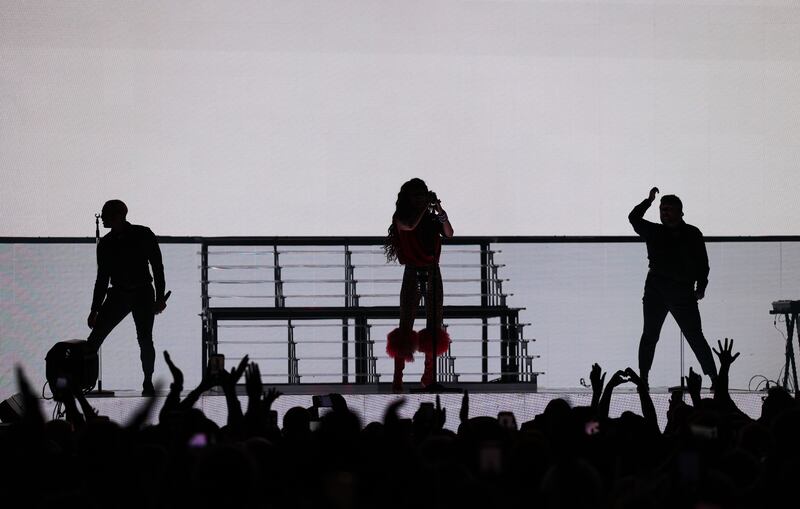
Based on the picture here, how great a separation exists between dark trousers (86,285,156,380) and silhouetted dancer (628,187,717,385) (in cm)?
253

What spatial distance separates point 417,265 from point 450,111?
7.72 ft

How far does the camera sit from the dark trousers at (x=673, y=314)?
5789 millimetres

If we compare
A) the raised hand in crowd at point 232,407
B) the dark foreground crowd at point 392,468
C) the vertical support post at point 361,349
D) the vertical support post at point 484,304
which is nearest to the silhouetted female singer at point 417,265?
the vertical support post at point 361,349

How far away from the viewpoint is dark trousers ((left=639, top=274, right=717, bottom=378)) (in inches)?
228

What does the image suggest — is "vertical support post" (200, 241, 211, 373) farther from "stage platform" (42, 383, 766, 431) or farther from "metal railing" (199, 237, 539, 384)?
"stage platform" (42, 383, 766, 431)

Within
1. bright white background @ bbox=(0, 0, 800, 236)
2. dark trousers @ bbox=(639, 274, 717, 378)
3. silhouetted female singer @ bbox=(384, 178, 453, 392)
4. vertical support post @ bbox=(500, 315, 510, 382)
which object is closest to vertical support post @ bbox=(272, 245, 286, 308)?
bright white background @ bbox=(0, 0, 800, 236)

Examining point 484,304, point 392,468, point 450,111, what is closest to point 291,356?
point 484,304

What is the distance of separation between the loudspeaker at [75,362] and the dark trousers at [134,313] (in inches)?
5.8

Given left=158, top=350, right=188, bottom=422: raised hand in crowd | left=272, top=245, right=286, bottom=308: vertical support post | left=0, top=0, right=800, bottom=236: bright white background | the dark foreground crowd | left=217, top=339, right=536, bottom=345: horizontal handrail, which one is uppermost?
left=0, top=0, right=800, bottom=236: bright white background

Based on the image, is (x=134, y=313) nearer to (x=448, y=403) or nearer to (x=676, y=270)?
(x=448, y=403)


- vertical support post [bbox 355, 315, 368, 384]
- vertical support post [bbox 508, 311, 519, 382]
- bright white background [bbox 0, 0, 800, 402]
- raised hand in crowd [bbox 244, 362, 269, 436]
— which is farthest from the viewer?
bright white background [bbox 0, 0, 800, 402]

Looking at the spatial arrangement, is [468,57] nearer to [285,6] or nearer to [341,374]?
[285,6]

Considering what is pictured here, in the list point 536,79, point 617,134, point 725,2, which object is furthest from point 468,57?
point 725,2

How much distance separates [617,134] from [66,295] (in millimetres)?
3718
